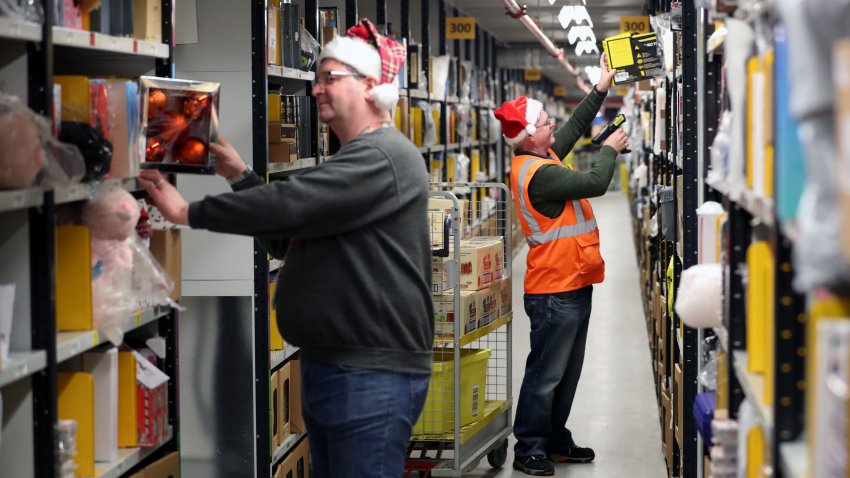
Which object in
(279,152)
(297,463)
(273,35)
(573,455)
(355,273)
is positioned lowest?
(573,455)

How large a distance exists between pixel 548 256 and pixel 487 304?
364 millimetres

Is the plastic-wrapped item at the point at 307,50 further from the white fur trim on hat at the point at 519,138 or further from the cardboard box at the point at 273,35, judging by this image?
the white fur trim on hat at the point at 519,138

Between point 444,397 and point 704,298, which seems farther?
point 444,397

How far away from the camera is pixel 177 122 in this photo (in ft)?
10.2

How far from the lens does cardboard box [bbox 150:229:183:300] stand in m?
3.42

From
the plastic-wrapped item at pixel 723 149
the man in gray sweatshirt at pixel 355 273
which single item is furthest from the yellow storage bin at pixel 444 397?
the plastic-wrapped item at pixel 723 149

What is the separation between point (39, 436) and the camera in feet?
8.70

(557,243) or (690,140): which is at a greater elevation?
(690,140)

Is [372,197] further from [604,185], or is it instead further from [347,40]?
[604,185]

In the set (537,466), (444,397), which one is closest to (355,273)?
(444,397)

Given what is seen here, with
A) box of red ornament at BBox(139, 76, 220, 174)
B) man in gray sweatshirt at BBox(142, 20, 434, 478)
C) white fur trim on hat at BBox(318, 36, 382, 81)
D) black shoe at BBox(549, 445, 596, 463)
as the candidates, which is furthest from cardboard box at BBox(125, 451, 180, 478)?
black shoe at BBox(549, 445, 596, 463)

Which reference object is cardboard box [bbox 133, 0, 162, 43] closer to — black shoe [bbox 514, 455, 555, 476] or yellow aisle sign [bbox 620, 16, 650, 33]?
black shoe [bbox 514, 455, 555, 476]

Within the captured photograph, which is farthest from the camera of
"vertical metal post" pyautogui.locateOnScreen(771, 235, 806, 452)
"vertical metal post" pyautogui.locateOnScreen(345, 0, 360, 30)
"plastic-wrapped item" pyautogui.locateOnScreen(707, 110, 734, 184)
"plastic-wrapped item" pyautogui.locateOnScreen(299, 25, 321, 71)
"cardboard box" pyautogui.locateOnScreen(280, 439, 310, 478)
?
"vertical metal post" pyautogui.locateOnScreen(345, 0, 360, 30)

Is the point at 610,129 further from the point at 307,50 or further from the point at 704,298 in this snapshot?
the point at 704,298
